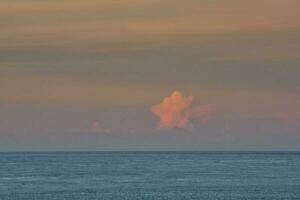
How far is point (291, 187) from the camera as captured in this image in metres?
135

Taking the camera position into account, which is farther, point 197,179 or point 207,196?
point 197,179

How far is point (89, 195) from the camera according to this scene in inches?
4729

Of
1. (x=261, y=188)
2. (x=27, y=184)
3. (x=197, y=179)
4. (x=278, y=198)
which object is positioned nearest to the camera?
(x=278, y=198)

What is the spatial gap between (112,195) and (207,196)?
13133 millimetres

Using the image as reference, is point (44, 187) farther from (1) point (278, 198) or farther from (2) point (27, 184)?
(1) point (278, 198)

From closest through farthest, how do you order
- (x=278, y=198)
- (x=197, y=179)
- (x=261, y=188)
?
(x=278, y=198) < (x=261, y=188) < (x=197, y=179)

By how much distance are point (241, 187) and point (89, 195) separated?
27.2 meters

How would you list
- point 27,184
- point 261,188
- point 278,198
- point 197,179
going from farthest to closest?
point 197,179 → point 27,184 → point 261,188 → point 278,198

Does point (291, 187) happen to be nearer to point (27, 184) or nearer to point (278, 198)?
point (278, 198)

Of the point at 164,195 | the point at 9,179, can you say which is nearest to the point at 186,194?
the point at 164,195

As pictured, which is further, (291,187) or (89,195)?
(291,187)

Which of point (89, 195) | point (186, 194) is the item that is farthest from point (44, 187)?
point (186, 194)

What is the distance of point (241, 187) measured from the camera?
135125 millimetres

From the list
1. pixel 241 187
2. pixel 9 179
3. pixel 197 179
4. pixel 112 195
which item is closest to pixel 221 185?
pixel 241 187
